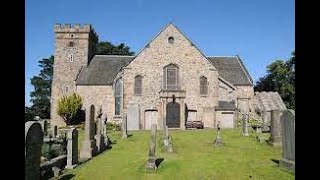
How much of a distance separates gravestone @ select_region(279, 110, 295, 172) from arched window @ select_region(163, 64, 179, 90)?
27593 mm

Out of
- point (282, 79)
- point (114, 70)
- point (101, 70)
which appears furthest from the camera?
point (282, 79)

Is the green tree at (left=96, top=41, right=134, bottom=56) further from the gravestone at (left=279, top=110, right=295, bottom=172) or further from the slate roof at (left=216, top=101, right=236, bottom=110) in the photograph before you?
the gravestone at (left=279, top=110, right=295, bottom=172)

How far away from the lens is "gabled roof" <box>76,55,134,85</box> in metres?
43.8

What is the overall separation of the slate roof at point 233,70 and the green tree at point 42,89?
120ft

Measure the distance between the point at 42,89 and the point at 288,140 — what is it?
72.7 m

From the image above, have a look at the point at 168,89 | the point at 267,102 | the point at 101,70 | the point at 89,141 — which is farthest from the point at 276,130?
the point at 101,70

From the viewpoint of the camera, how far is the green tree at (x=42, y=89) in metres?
73.1

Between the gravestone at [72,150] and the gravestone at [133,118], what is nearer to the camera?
the gravestone at [72,150]

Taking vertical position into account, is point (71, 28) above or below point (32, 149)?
above

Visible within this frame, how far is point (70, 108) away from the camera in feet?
136

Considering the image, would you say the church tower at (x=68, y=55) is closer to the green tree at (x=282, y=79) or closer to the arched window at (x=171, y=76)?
the arched window at (x=171, y=76)

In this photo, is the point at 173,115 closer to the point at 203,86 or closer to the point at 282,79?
the point at 203,86

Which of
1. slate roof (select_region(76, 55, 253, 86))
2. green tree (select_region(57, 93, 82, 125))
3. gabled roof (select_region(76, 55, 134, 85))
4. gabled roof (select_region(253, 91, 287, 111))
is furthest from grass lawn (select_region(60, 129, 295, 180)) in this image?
gabled roof (select_region(253, 91, 287, 111))

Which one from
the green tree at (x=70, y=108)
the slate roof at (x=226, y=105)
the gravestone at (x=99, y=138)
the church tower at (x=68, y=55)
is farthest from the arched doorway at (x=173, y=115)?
the gravestone at (x=99, y=138)
